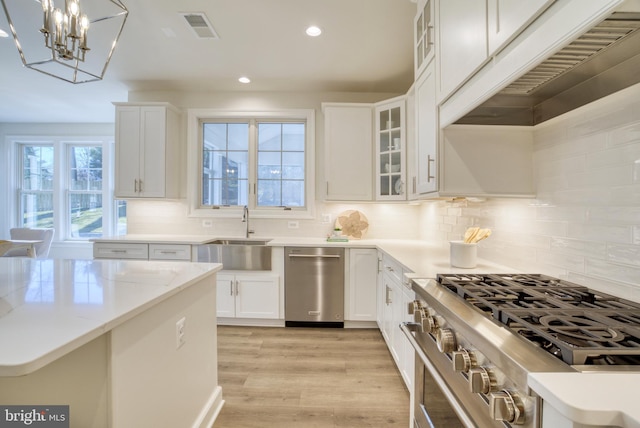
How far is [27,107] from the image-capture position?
4559 millimetres

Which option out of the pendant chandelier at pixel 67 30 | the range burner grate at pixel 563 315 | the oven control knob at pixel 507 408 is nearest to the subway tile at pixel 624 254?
the range burner grate at pixel 563 315

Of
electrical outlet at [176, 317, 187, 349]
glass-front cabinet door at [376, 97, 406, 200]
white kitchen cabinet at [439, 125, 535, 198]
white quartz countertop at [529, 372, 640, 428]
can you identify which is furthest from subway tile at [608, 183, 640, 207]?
glass-front cabinet door at [376, 97, 406, 200]

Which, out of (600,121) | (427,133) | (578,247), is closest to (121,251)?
(427,133)

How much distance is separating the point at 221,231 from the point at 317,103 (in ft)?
6.61

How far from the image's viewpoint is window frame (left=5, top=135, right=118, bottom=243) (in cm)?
538

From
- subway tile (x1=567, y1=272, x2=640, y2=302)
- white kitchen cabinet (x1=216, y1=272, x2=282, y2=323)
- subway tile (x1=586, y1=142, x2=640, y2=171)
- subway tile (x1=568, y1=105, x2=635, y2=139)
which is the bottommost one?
white kitchen cabinet (x1=216, y1=272, x2=282, y2=323)

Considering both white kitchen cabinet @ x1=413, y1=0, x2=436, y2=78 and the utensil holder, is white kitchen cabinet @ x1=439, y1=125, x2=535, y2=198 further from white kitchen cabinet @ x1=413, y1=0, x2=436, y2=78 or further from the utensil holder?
white kitchen cabinet @ x1=413, y1=0, x2=436, y2=78

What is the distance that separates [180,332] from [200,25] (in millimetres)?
2415

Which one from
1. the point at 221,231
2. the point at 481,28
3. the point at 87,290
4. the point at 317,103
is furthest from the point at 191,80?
the point at 481,28

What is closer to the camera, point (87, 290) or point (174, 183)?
point (87, 290)

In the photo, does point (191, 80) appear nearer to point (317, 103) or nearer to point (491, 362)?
point (317, 103)

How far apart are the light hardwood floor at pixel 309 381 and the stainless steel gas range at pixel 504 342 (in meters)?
0.68

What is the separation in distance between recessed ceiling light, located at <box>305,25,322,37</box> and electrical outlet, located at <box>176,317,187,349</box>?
2.39m

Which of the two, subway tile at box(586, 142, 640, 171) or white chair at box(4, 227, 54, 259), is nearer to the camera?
subway tile at box(586, 142, 640, 171)
